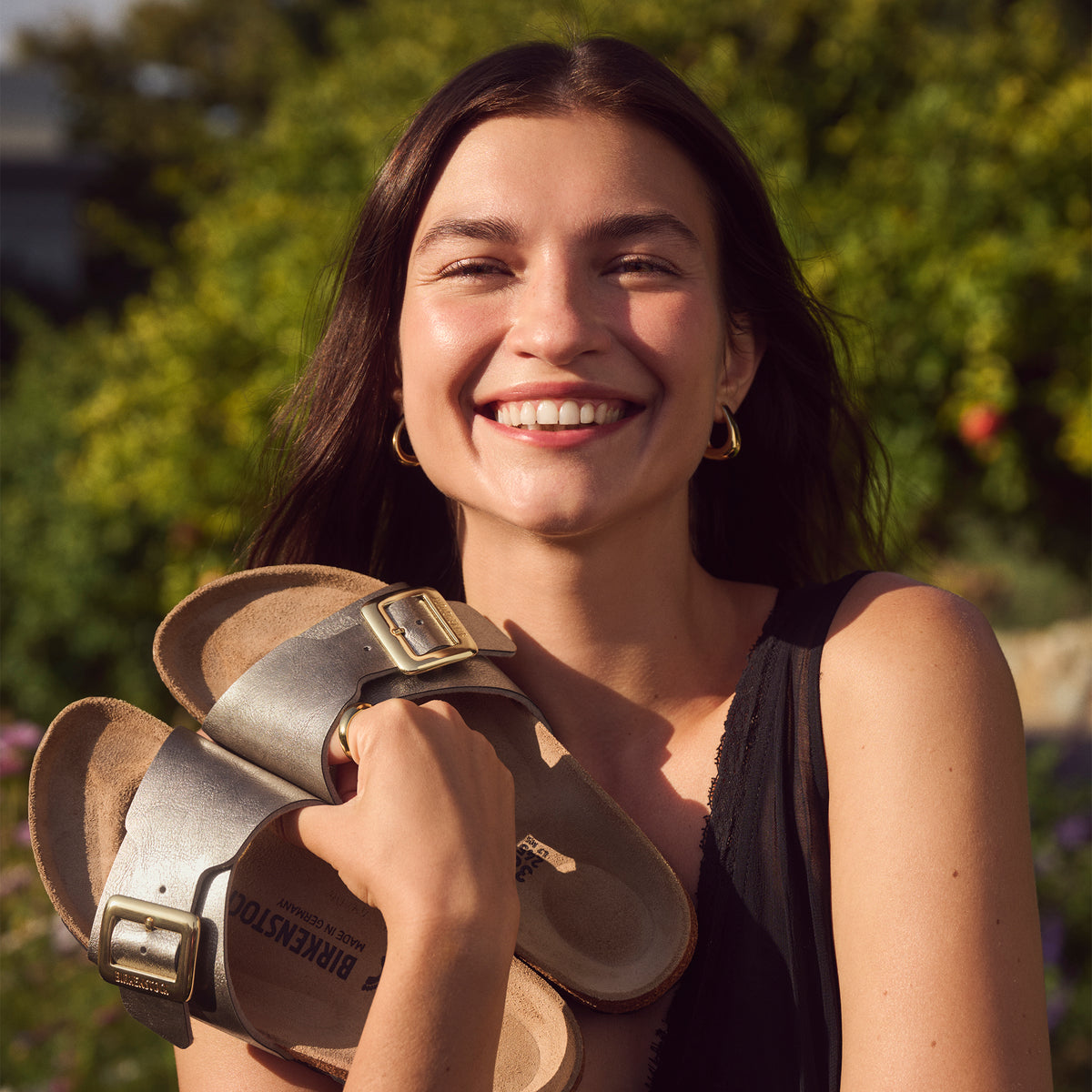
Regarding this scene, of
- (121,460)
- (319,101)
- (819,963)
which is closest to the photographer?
(819,963)

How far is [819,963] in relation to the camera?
4.74 ft

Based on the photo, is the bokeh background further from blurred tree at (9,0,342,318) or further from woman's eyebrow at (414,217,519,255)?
blurred tree at (9,0,342,318)

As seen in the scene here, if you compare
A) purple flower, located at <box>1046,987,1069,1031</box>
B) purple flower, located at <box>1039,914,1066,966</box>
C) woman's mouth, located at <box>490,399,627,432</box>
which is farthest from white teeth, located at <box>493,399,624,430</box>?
purple flower, located at <box>1039,914,1066,966</box>

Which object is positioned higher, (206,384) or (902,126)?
(902,126)

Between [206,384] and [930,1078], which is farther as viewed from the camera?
[206,384]

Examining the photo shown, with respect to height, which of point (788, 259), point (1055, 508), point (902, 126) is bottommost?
point (1055, 508)

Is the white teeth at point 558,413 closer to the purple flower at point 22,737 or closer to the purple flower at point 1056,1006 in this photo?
the purple flower at point 22,737

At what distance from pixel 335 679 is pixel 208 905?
28 cm

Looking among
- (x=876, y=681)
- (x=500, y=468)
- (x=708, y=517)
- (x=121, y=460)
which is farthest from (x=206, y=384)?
(x=876, y=681)

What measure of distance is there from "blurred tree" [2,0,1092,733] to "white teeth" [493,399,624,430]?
876 millimetres

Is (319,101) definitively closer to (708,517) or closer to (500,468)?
(708,517)

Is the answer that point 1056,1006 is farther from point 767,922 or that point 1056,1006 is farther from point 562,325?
point 562,325

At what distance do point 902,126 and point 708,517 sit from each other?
287cm

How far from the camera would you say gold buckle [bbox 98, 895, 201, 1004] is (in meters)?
1.26
